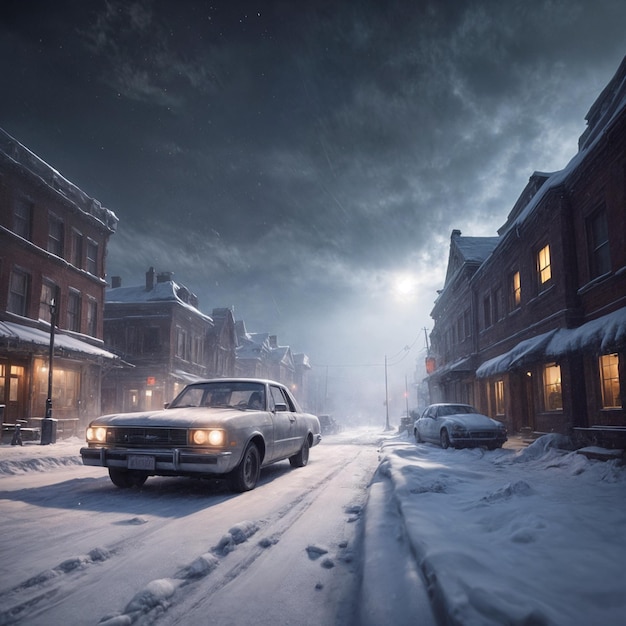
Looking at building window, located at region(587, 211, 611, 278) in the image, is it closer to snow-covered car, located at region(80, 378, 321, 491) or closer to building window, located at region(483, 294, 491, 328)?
building window, located at region(483, 294, 491, 328)

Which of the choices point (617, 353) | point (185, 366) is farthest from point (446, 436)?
point (185, 366)

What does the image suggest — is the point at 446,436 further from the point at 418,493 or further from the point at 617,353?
the point at 418,493

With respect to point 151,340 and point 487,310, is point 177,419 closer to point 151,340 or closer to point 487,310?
point 487,310

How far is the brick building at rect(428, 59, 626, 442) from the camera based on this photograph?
419 inches

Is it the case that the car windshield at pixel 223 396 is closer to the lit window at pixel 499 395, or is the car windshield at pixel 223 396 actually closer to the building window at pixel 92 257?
the lit window at pixel 499 395

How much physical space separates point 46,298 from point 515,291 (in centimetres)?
1983

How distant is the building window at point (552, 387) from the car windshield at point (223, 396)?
32.5 feet

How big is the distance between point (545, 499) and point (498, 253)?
49.2ft

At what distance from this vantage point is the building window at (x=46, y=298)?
66.9 feet

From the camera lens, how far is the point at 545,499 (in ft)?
16.8

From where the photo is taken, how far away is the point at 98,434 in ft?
20.4

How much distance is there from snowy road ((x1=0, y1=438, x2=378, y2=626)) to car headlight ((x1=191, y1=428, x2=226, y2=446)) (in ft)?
2.19

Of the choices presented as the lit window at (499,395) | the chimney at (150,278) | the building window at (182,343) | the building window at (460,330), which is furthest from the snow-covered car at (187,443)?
the chimney at (150,278)

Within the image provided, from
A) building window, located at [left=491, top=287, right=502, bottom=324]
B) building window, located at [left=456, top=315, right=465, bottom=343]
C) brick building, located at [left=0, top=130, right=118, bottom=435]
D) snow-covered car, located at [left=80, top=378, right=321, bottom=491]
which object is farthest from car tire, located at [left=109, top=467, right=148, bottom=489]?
building window, located at [left=456, top=315, right=465, bottom=343]
